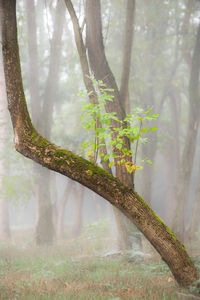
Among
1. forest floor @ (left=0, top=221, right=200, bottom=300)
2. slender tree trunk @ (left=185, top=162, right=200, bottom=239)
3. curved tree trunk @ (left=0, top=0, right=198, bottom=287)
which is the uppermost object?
curved tree trunk @ (left=0, top=0, right=198, bottom=287)

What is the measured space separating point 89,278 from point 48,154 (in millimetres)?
3641

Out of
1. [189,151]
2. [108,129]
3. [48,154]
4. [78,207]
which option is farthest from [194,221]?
[48,154]

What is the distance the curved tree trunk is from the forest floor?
1.29 meters

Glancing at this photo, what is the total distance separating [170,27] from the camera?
51.3 feet

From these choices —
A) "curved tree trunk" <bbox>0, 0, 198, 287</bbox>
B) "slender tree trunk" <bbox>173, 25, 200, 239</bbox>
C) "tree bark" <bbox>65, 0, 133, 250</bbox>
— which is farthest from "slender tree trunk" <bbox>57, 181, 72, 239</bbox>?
"curved tree trunk" <bbox>0, 0, 198, 287</bbox>

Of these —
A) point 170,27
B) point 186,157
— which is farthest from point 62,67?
point 186,157

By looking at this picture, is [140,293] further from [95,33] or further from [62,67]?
[62,67]

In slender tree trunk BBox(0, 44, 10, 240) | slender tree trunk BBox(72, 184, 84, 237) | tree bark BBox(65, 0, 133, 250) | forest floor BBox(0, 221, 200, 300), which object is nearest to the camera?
forest floor BBox(0, 221, 200, 300)

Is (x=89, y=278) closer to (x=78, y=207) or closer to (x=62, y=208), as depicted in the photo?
(x=62, y=208)

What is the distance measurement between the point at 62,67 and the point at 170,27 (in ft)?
21.4

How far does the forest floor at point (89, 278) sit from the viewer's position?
5.31 meters

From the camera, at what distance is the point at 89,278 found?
21.7 feet

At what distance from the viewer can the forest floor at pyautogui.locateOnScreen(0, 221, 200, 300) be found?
5312 mm

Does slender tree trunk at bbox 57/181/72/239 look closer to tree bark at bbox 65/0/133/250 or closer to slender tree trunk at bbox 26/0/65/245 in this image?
slender tree trunk at bbox 26/0/65/245
